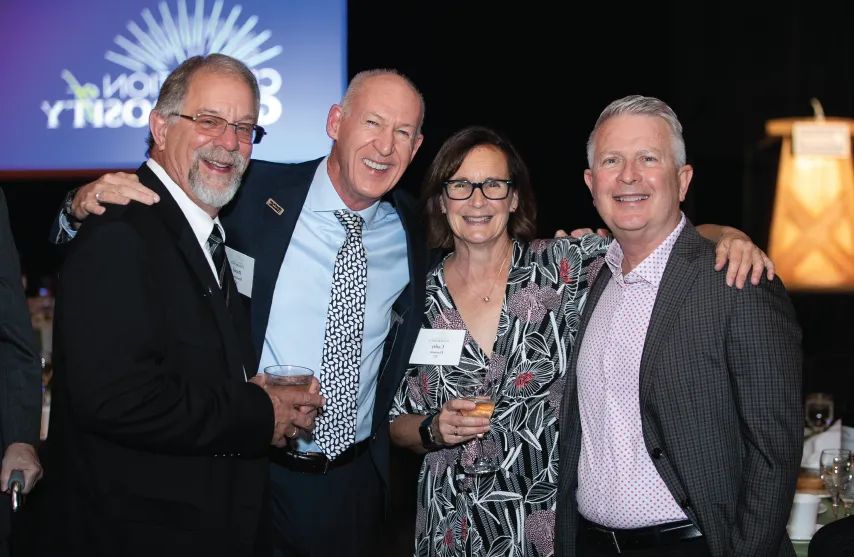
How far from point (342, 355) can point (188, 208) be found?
776 mm

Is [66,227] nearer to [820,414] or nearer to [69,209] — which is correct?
[69,209]

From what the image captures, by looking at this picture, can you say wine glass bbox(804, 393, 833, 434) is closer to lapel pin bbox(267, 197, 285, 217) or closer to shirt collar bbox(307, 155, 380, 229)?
shirt collar bbox(307, 155, 380, 229)

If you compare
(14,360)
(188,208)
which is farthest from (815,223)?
(14,360)

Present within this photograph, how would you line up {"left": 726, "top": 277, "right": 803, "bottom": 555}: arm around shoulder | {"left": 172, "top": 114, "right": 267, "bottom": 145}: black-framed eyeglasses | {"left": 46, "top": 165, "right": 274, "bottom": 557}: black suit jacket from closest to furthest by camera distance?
{"left": 46, "top": 165, "right": 274, "bottom": 557}: black suit jacket
{"left": 726, "top": 277, "right": 803, "bottom": 555}: arm around shoulder
{"left": 172, "top": 114, "right": 267, "bottom": 145}: black-framed eyeglasses

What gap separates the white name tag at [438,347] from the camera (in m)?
2.74

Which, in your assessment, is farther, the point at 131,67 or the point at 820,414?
the point at 131,67

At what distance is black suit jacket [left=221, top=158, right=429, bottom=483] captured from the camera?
270 centimetres

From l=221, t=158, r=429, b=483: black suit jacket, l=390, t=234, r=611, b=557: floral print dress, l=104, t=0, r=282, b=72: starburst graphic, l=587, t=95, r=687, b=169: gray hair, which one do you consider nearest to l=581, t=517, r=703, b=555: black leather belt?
l=390, t=234, r=611, b=557: floral print dress

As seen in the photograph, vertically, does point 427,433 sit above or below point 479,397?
below

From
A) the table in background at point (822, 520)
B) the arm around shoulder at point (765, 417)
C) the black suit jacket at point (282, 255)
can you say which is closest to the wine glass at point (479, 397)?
the black suit jacket at point (282, 255)

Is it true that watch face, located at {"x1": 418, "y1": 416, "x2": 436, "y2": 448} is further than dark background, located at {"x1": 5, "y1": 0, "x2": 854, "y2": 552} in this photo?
No

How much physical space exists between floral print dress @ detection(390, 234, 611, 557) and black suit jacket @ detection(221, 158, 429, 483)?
0.25 feet

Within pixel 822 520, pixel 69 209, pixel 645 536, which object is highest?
pixel 69 209

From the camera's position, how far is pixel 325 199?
2.90m
